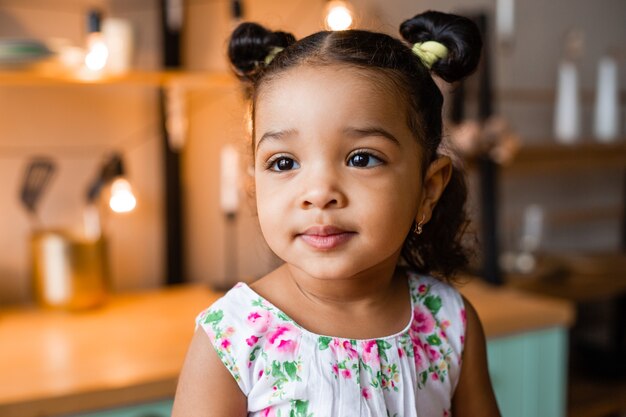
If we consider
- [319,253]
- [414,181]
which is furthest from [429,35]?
[319,253]

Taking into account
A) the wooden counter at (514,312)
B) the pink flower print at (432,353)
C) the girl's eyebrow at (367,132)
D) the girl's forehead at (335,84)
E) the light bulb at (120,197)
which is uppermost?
the girl's forehead at (335,84)

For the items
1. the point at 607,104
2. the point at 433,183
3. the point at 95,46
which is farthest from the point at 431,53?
the point at 607,104

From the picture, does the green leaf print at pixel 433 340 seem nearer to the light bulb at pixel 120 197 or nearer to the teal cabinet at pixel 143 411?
the teal cabinet at pixel 143 411

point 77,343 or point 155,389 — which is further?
point 77,343

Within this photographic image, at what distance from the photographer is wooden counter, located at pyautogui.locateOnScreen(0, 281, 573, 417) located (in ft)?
3.84

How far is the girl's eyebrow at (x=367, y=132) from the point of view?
69 centimetres

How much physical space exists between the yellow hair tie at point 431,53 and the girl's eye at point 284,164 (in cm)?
20

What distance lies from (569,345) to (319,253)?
238 cm

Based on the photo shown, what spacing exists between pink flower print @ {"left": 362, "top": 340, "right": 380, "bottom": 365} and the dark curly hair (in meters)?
0.21

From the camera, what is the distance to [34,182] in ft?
5.44

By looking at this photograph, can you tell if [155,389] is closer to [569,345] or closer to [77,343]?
[77,343]

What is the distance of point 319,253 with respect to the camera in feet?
2.28

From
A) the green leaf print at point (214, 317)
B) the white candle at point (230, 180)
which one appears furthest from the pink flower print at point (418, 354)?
the white candle at point (230, 180)

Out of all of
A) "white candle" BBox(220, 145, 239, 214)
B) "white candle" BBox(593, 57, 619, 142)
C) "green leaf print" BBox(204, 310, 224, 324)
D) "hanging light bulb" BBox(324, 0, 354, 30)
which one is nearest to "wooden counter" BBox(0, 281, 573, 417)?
"white candle" BBox(220, 145, 239, 214)
